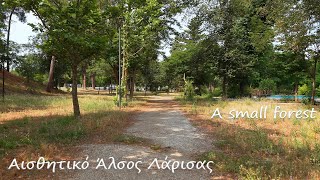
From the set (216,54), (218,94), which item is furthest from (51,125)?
(218,94)

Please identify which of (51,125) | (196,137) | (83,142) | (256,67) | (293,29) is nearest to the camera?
(83,142)

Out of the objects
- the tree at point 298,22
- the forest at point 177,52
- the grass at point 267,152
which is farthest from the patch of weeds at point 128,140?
the tree at point 298,22

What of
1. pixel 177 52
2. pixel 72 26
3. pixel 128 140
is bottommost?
pixel 128 140

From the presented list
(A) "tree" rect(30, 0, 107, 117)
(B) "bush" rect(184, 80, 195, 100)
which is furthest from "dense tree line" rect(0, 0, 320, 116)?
(B) "bush" rect(184, 80, 195, 100)

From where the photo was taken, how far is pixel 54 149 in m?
6.63

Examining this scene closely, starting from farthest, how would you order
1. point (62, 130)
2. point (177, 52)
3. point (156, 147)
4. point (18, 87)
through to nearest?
point (177, 52) < point (18, 87) < point (62, 130) < point (156, 147)

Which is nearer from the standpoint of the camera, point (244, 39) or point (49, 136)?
point (49, 136)

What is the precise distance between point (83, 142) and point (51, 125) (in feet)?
8.19

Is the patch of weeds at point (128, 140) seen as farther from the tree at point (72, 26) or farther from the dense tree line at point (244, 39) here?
the dense tree line at point (244, 39)

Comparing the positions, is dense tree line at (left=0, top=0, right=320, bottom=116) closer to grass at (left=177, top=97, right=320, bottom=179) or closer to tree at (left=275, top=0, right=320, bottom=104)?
tree at (left=275, top=0, right=320, bottom=104)

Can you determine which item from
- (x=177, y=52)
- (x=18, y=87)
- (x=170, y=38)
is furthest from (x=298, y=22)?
(x=18, y=87)

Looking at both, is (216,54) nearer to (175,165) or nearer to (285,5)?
(285,5)

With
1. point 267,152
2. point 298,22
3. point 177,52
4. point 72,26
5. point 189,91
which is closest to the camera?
point 267,152

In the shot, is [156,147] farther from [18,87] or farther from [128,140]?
[18,87]
